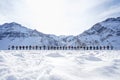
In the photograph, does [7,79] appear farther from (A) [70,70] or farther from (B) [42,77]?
(A) [70,70]

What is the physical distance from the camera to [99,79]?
13.2 feet

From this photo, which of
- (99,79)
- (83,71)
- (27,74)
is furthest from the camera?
(83,71)

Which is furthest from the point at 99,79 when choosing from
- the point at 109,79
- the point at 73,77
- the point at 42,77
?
the point at 42,77

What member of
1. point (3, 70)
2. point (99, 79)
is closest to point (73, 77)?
point (99, 79)

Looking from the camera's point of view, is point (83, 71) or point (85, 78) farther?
point (83, 71)

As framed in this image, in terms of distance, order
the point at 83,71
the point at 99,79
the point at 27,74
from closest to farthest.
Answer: the point at 99,79 < the point at 27,74 < the point at 83,71

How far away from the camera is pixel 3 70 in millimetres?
4758

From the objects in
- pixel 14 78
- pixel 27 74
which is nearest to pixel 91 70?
pixel 27 74

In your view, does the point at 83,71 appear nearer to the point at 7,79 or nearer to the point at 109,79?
the point at 109,79

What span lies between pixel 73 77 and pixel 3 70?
5.78 feet

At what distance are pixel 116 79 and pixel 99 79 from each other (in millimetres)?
381

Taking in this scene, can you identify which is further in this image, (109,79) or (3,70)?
(3,70)

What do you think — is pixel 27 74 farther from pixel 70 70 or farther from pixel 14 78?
pixel 70 70

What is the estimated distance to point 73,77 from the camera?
160 inches
